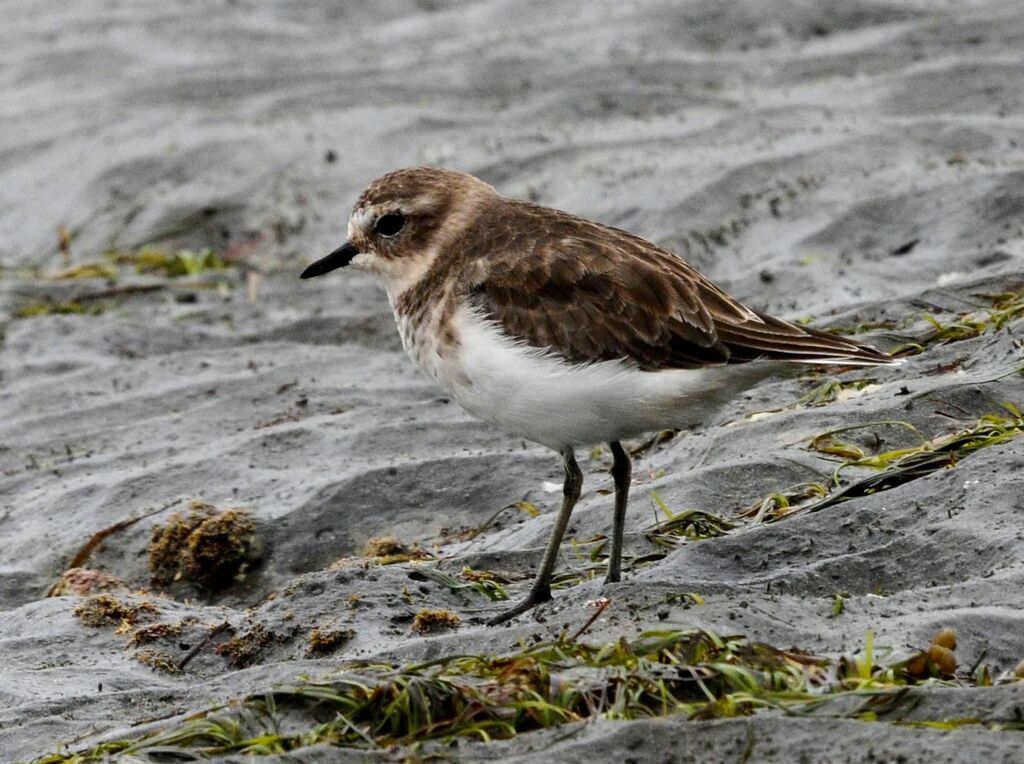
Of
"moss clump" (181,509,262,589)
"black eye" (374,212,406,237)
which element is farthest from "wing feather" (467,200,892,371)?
"moss clump" (181,509,262,589)

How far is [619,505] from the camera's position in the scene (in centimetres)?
612

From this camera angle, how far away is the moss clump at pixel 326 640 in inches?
221

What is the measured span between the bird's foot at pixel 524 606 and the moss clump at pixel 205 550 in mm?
1988

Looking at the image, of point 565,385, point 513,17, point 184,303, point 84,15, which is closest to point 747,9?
point 513,17

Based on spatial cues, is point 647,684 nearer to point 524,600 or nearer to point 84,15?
point 524,600

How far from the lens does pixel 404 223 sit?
673 centimetres

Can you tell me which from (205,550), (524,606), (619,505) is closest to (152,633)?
(205,550)

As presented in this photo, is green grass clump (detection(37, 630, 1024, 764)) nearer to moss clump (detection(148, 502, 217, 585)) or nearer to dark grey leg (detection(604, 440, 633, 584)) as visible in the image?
dark grey leg (detection(604, 440, 633, 584))

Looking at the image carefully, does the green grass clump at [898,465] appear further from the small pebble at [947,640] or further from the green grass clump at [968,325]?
the small pebble at [947,640]

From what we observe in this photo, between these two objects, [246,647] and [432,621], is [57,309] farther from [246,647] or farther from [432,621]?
[432,621]

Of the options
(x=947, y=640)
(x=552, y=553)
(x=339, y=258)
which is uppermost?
(x=339, y=258)

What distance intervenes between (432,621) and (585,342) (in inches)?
46.3

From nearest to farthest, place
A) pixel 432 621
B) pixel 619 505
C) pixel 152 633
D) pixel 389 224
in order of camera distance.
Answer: pixel 432 621
pixel 152 633
pixel 619 505
pixel 389 224

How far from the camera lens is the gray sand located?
5266 millimetres
